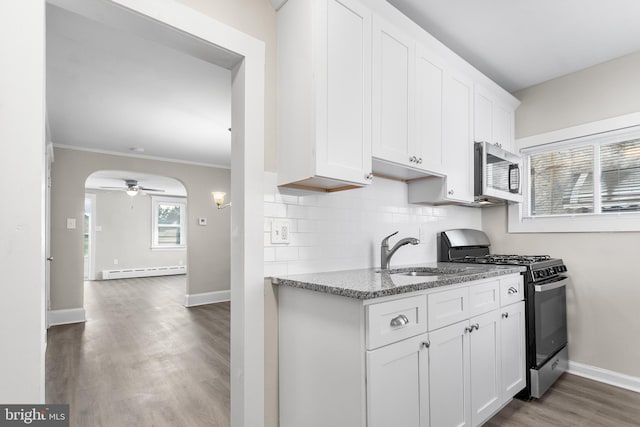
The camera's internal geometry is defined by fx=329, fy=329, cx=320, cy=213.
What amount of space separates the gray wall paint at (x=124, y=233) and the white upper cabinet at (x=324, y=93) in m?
8.90

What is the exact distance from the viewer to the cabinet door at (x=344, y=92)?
156cm

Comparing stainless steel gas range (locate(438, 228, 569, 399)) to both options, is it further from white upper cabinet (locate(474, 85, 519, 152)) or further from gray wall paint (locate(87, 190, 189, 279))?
gray wall paint (locate(87, 190, 189, 279))

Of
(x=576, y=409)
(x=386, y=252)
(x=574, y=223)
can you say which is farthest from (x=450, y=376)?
(x=574, y=223)

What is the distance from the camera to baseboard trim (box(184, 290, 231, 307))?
5551 mm

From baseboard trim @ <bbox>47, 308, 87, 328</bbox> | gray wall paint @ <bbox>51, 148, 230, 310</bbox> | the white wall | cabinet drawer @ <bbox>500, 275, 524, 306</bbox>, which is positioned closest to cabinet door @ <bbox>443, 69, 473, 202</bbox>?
cabinet drawer @ <bbox>500, 275, 524, 306</bbox>

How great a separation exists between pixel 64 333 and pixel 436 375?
15.1ft

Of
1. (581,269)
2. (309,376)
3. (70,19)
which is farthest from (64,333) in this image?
(581,269)

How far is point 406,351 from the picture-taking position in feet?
4.75

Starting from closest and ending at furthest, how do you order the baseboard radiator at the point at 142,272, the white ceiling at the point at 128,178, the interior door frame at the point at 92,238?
1. the white ceiling at the point at 128,178
2. the interior door frame at the point at 92,238
3. the baseboard radiator at the point at 142,272

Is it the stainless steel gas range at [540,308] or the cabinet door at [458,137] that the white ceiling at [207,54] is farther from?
the stainless steel gas range at [540,308]

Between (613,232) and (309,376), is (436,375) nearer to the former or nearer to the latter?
(309,376)

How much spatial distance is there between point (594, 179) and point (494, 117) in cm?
96

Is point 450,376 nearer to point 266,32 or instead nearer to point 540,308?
point 540,308

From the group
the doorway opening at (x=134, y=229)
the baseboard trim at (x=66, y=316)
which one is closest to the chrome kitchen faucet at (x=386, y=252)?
the baseboard trim at (x=66, y=316)
